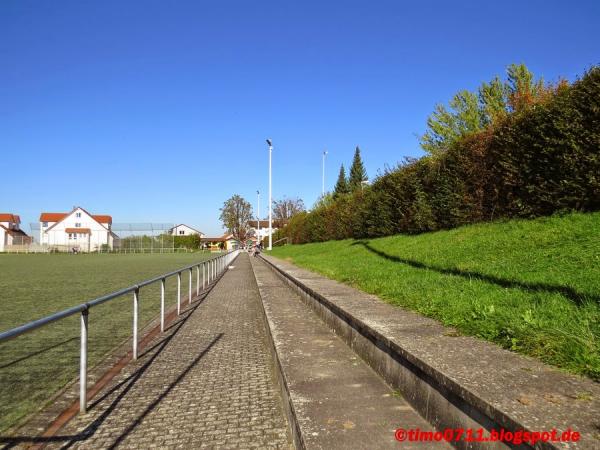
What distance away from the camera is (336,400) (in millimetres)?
3295

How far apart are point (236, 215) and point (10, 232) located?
150 feet

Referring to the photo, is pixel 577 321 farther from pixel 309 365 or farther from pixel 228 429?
pixel 228 429

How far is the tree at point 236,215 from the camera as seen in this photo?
10031 cm

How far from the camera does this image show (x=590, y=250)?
19.0 feet

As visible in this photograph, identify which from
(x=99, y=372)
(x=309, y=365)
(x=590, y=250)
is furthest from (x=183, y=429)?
(x=590, y=250)

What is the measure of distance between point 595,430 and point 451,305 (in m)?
2.63

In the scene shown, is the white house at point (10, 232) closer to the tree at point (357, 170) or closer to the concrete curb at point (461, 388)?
the tree at point (357, 170)

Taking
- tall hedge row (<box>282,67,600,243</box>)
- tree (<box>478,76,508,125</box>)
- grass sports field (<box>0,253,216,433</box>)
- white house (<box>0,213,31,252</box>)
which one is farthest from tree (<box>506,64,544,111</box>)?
white house (<box>0,213,31,252</box>)

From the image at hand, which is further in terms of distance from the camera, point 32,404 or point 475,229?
point 475,229

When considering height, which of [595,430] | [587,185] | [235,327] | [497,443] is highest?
[587,185]

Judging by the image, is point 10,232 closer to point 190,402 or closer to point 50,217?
point 50,217

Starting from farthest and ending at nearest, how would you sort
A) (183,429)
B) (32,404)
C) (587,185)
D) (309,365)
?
(587,185) < (309,365) < (32,404) < (183,429)

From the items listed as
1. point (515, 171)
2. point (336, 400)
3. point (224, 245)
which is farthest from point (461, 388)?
point (224, 245)

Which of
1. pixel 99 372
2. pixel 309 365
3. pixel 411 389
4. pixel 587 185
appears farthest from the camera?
A: pixel 587 185
